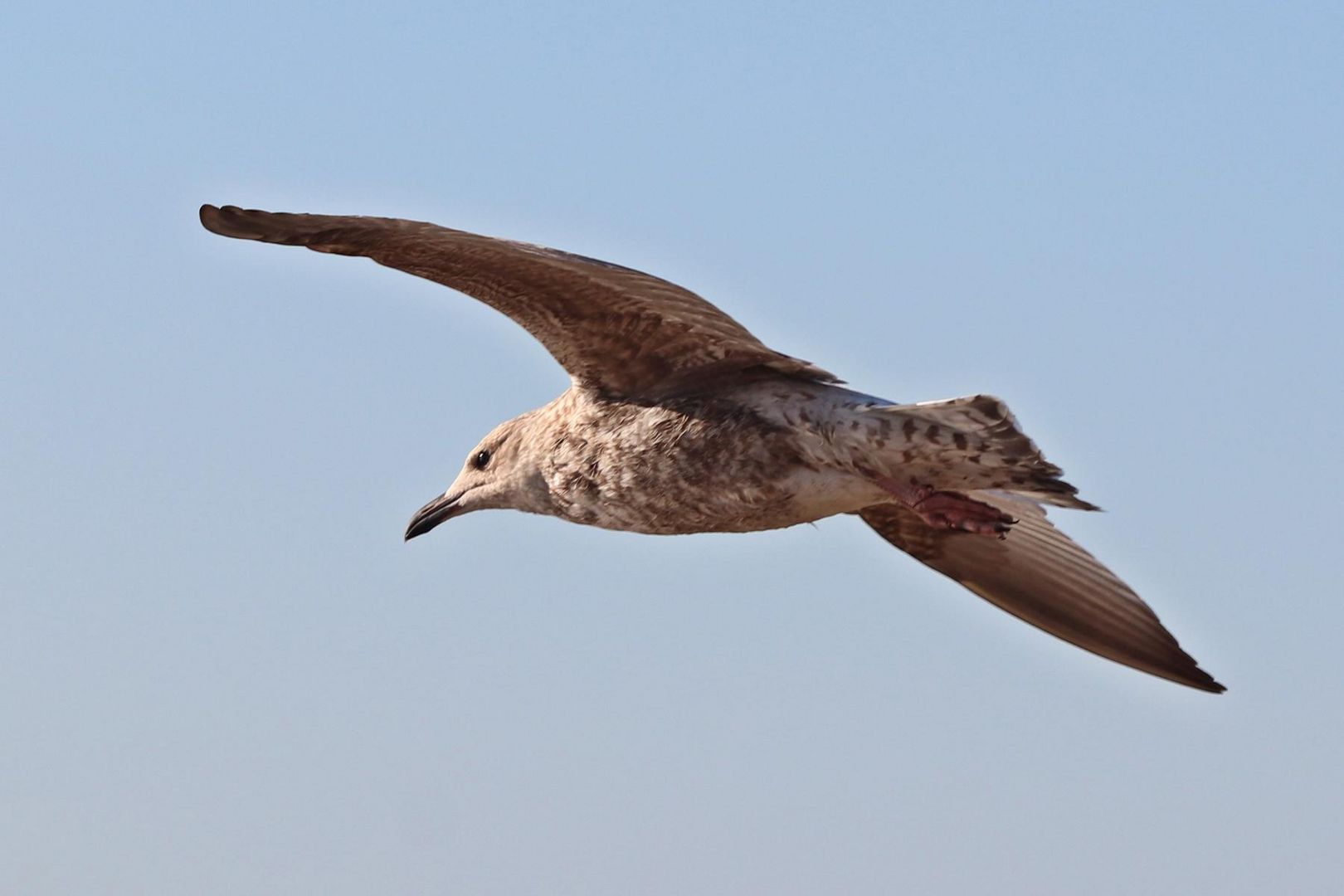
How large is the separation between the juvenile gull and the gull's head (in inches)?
1.0

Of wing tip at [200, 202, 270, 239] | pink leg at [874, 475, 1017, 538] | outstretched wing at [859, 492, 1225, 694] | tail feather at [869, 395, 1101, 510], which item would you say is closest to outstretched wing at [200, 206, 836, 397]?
wing tip at [200, 202, 270, 239]

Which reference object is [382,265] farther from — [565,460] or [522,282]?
[565,460]

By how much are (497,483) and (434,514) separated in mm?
827

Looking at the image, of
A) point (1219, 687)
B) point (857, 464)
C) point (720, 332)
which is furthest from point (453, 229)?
point (1219, 687)

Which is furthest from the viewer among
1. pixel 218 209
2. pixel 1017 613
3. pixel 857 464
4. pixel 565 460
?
pixel 1017 613

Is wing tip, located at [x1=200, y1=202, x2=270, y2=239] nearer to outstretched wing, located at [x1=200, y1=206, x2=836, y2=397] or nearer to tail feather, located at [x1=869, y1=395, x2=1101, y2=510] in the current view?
outstretched wing, located at [x1=200, y1=206, x2=836, y2=397]

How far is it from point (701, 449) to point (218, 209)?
2.43m

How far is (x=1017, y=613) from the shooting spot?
1118cm

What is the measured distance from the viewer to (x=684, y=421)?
32.2ft

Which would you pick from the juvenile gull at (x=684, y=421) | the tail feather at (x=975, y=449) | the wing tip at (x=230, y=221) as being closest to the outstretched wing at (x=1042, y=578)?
the juvenile gull at (x=684, y=421)

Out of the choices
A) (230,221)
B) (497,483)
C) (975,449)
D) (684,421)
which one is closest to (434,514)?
(497,483)

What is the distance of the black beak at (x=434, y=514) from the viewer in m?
11.7

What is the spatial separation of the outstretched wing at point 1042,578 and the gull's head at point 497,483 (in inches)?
72.9

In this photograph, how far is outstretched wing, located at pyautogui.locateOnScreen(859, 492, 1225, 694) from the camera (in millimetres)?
11094
